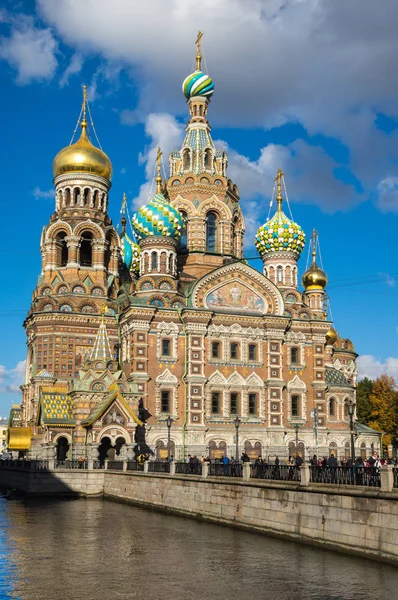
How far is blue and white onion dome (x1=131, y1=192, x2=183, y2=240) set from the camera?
4238cm

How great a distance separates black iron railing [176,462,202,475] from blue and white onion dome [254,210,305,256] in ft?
70.9

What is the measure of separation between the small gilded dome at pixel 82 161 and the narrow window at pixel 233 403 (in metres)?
16.5

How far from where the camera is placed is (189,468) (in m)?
→ 27.1

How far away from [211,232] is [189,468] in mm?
22461

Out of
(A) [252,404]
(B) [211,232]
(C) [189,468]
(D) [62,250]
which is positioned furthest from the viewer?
(B) [211,232]

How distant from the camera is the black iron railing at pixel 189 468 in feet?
87.2

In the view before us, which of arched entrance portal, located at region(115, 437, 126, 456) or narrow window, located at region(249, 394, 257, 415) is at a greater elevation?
narrow window, located at region(249, 394, 257, 415)

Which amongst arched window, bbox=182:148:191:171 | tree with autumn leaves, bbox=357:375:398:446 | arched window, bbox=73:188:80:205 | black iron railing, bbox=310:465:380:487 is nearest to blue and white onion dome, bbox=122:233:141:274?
arched window, bbox=73:188:80:205

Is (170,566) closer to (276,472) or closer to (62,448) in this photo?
(276,472)

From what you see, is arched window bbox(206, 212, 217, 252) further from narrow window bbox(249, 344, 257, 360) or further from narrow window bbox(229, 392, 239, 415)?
narrow window bbox(229, 392, 239, 415)

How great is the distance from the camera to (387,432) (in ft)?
191

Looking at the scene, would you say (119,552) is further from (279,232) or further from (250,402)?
(279,232)

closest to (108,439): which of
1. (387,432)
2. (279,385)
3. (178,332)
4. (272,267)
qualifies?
(178,332)

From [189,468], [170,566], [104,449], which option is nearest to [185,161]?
[104,449]
